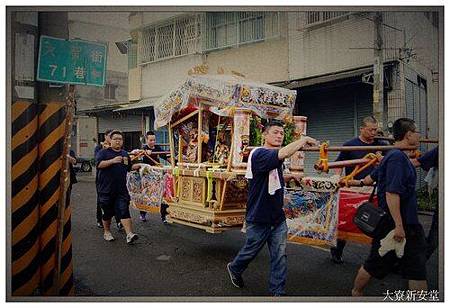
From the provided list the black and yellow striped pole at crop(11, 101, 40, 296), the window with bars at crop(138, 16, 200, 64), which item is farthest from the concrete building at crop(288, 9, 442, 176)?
the black and yellow striped pole at crop(11, 101, 40, 296)

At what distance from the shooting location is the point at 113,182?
521 cm

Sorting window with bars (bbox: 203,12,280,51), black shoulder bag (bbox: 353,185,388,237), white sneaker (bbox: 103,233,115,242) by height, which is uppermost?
window with bars (bbox: 203,12,280,51)

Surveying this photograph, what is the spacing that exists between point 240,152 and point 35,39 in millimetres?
2339

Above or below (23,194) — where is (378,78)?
above

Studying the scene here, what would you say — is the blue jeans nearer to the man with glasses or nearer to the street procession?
the street procession

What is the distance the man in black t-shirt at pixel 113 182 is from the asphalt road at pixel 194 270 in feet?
1.43

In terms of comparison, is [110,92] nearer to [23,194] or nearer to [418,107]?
[23,194]

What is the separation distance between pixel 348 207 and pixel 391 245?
671 mm

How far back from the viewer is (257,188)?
3.29 m

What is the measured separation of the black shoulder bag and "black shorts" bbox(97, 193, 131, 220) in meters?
3.19

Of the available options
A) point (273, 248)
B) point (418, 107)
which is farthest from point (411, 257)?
point (418, 107)

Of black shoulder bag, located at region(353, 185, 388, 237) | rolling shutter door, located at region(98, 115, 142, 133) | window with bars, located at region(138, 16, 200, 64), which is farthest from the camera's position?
rolling shutter door, located at region(98, 115, 142, 133)

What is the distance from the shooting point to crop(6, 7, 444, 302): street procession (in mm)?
3094

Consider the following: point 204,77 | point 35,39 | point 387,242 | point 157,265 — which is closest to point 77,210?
point 157,265
